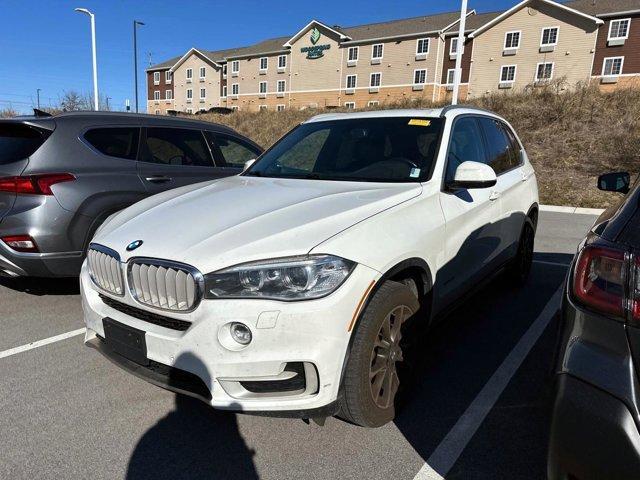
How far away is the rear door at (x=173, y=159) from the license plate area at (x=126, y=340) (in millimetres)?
2413

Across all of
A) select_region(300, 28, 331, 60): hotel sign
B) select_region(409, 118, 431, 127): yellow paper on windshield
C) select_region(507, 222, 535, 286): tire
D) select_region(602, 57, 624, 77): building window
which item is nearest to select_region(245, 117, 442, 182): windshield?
select_region(409, 118, 431, 127): yellow paper on windshield

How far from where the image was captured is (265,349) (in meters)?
2.13

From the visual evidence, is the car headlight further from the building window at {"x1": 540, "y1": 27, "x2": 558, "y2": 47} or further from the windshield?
the building window at {"x1": 540, "y1": 27, "x2": 558, "y2": 47}

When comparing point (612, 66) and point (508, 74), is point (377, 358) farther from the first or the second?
point (508, 74)

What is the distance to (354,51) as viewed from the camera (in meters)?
50.6

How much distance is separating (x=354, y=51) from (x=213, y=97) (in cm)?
2245

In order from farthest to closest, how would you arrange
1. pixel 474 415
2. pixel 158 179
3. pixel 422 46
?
pixel 422 46 < pixel 158 179 < pixel 474 415

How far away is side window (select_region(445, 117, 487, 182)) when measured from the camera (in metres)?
3.40

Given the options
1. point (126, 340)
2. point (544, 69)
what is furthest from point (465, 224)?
point (544, 69)

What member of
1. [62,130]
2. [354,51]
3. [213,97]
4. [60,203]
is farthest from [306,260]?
[213,97]

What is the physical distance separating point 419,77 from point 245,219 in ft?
159

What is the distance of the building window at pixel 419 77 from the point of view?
46753 mm

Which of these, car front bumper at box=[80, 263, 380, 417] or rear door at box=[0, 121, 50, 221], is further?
rear door at box=[0, 121, 50, 221]

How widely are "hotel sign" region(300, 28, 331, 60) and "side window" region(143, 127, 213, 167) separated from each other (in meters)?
50.2
